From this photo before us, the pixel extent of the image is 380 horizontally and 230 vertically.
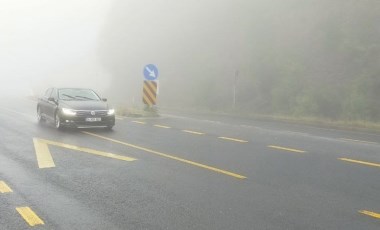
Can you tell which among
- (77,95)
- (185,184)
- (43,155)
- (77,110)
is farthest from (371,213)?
(77,95)

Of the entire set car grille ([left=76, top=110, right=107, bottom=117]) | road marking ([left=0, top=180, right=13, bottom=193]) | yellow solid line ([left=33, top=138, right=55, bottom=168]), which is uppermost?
car grille ([left=76, top=110, right=107, bottom=117])

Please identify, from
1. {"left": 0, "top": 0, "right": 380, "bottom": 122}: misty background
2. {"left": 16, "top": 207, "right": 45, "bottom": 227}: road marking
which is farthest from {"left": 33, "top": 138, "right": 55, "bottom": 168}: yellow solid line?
{"left": 0, "top": 0, "right": 380, "bottom": 122}: misty background

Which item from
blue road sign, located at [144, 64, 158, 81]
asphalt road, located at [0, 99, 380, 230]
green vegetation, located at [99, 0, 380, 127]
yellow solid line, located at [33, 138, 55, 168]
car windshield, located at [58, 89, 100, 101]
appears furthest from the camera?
green vegetation, located at [99, 0, 380, 127]

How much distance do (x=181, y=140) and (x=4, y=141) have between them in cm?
472

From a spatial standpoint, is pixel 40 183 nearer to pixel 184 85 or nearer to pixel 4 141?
pixel 4 141

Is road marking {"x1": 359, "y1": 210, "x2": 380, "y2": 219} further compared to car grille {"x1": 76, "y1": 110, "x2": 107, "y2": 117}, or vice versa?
car grille {"x1": 76, "y1": 110, "x2": 107, "y2": 117}

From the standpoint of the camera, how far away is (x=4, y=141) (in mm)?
12211

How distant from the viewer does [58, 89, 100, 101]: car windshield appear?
16.2 metres

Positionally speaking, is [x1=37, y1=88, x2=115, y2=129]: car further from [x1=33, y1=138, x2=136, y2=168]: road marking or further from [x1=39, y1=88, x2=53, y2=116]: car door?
[x1=33, y1=138, x2=136, y2=168]: road marking

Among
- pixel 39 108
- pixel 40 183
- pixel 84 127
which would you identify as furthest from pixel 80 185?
pixel 39 108

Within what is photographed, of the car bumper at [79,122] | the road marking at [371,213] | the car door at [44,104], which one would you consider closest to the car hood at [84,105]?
the car bumper at [79,122]

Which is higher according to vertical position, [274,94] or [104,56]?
[104,56]

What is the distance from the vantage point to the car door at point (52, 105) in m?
15.8

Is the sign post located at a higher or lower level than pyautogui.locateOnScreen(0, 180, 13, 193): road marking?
higher
